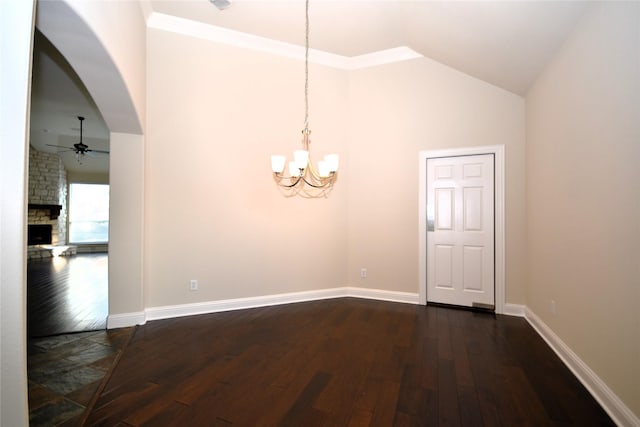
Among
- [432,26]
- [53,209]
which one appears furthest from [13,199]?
[53,209]

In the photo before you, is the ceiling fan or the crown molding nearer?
the crown molding

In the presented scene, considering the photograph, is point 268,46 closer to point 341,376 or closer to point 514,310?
point 341,376

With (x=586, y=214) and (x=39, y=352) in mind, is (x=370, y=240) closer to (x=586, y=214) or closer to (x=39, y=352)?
(x=586, y=214)

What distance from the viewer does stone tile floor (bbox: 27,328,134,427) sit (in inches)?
68.1

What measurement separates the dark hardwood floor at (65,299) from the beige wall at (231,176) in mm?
835

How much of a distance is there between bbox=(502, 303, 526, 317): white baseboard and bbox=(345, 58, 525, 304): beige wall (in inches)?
2.2

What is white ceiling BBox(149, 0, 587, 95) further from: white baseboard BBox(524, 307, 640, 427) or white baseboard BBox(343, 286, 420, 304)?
white baseboard BBox(343, 286, 420, 304)

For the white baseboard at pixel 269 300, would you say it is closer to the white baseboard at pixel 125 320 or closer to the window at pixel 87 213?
the white baseboard at pixel 125 320

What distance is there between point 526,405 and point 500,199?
2.38m

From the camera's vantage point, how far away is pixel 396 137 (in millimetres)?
3996

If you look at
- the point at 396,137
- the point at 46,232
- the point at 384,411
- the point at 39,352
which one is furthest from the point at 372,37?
the point at 46,232

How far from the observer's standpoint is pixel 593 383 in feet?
6.21

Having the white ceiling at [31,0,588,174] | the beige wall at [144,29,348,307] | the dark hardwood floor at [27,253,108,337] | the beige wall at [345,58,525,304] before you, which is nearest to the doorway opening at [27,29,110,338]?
the dark hardwood floor at [27,253,108,337]

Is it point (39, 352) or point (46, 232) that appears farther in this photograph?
point (46, 232)
